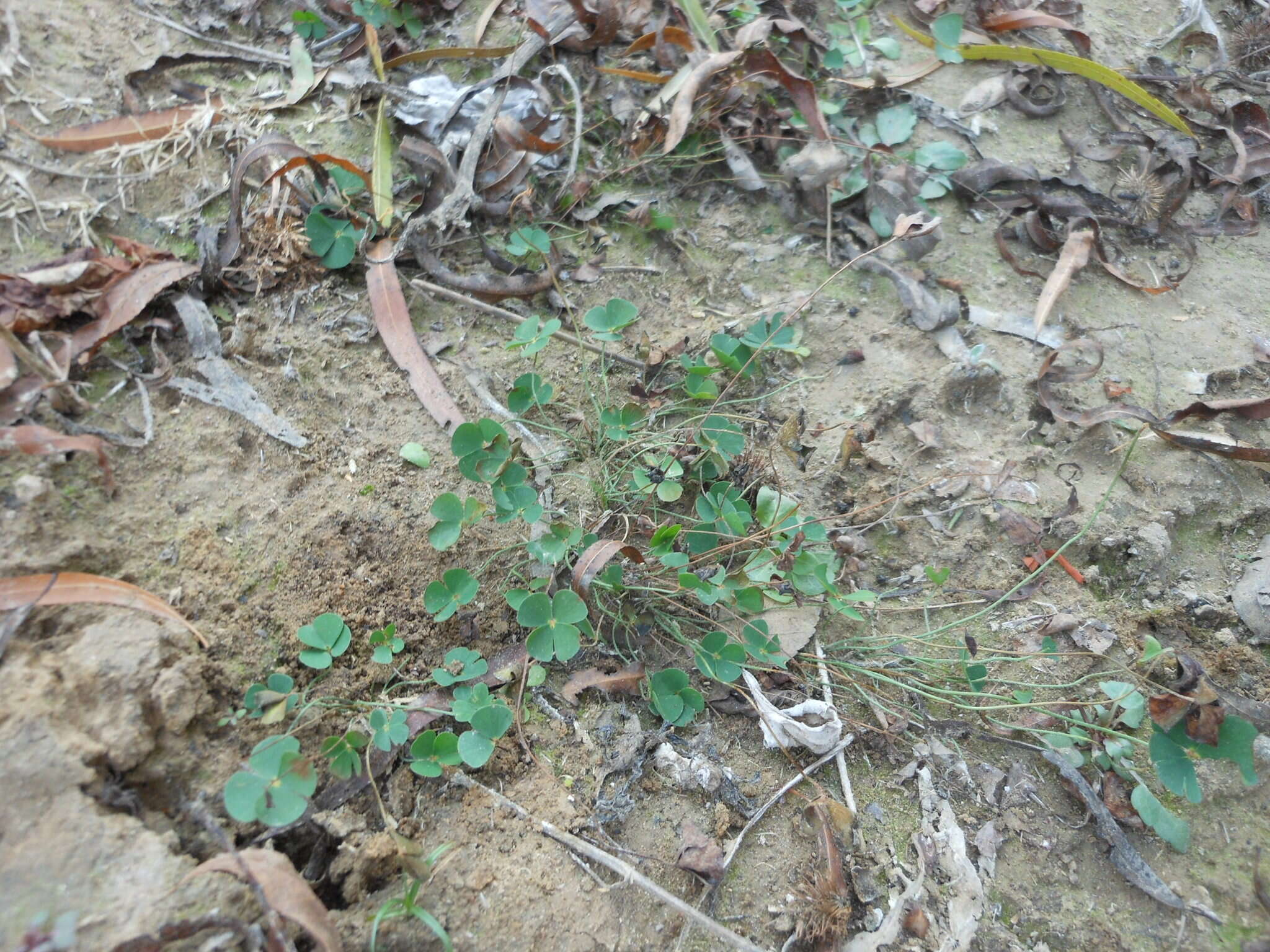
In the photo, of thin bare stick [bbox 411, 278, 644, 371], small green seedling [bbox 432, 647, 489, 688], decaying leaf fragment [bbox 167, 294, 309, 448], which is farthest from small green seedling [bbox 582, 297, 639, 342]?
small green seedling [bbox 432, 647, 489, 688]

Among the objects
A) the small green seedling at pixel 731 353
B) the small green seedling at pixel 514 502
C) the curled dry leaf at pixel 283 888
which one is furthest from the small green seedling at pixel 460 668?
the small green seedling at pixel 731 353

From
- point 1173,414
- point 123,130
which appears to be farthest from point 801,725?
point 123,130

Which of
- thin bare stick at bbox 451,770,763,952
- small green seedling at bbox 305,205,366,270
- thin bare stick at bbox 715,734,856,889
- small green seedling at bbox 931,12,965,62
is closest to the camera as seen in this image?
thin bare stick at bbox 451,770,763,952

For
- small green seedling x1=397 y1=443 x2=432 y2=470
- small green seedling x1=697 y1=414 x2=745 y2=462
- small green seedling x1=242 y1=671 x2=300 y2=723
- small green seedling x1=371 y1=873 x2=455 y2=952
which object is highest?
small green seedling x1=397 y1=443 x2=432 y2=470

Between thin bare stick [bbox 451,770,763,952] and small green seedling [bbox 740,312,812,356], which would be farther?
small green seedling [bbox 740,312,812,356]

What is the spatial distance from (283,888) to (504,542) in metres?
0.80

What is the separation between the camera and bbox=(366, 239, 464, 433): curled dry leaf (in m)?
2.04

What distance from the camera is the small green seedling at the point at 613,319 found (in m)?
2.12

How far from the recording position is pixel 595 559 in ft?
5.89

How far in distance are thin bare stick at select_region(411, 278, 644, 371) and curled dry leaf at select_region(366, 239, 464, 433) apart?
8 centimetres

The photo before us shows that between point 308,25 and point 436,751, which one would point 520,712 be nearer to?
point 436,751

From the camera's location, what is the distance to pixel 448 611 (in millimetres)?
1722

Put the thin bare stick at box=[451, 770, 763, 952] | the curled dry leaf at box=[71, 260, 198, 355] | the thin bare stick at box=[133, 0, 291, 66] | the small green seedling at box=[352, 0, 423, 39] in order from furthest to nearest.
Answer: the small green seedling at box=[352, 0, 423, 39]
the thin bare stick at box=[133, 0, 291, 66]
the curled dry leaf at box=[71, 260, 198, 355]
the thin bare stick at box=[451, 770, 763, 952]

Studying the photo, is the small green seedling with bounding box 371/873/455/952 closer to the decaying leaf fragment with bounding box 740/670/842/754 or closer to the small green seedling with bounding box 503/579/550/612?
the small green seedling with bounding box 503/579/550/612
